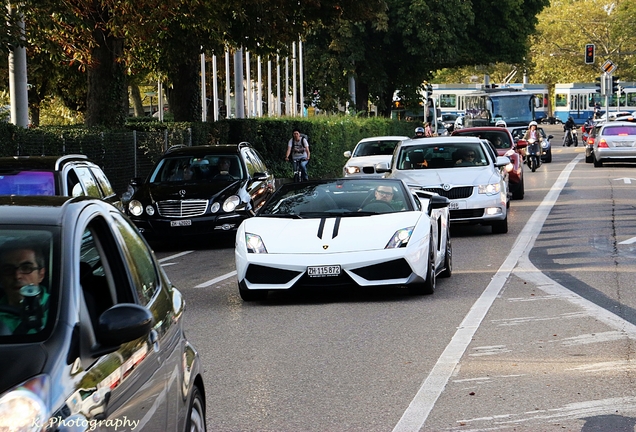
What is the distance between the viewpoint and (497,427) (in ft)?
21.2

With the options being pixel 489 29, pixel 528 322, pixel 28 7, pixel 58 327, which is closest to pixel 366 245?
pixel 528 322

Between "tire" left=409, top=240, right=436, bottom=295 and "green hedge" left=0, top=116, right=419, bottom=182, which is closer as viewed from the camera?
"tire" left=409, top=240, right=436, bottom=295

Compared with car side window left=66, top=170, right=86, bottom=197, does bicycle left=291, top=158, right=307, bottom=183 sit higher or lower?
lower

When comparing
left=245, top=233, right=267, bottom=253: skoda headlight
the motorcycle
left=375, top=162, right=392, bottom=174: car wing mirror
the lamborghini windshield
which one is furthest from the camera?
the motorcycle

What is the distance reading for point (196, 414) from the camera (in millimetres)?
5020

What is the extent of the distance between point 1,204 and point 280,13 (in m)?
23.3

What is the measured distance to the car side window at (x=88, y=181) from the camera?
12.7 metres

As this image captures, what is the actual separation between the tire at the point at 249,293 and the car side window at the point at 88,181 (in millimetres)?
2051

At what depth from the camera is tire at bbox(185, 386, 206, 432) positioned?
4832mm

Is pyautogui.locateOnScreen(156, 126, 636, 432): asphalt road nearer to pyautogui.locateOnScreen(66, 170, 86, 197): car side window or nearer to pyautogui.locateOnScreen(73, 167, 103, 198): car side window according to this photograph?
pyautogui.locateOnScreen(73, 167, 103, 198): car side window

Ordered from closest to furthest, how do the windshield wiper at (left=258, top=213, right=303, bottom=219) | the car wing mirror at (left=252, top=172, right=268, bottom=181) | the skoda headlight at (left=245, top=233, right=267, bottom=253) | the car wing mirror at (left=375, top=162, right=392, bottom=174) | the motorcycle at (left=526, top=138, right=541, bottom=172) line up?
the skoda headlight at (left=245, top=233, right=267, bottom=253)
the windshield wiper at (left=258, top=213, right=303, bottom=219)
the car wing mirror at (left=252, top=172, right=268, bottom=181)
the car wing mirror at (left=375, top=162, right=392, bottom=174)
the motorcycle at (left=526, top=138, right=541, bottom=172)

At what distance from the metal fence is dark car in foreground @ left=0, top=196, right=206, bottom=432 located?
568 inches

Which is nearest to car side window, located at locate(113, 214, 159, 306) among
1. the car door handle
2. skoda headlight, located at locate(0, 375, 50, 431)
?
the car door handle

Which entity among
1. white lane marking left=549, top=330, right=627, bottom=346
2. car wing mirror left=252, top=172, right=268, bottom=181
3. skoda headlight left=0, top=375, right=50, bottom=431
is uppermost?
skoda headlight left=0, top=375, right=50, bottom=431
